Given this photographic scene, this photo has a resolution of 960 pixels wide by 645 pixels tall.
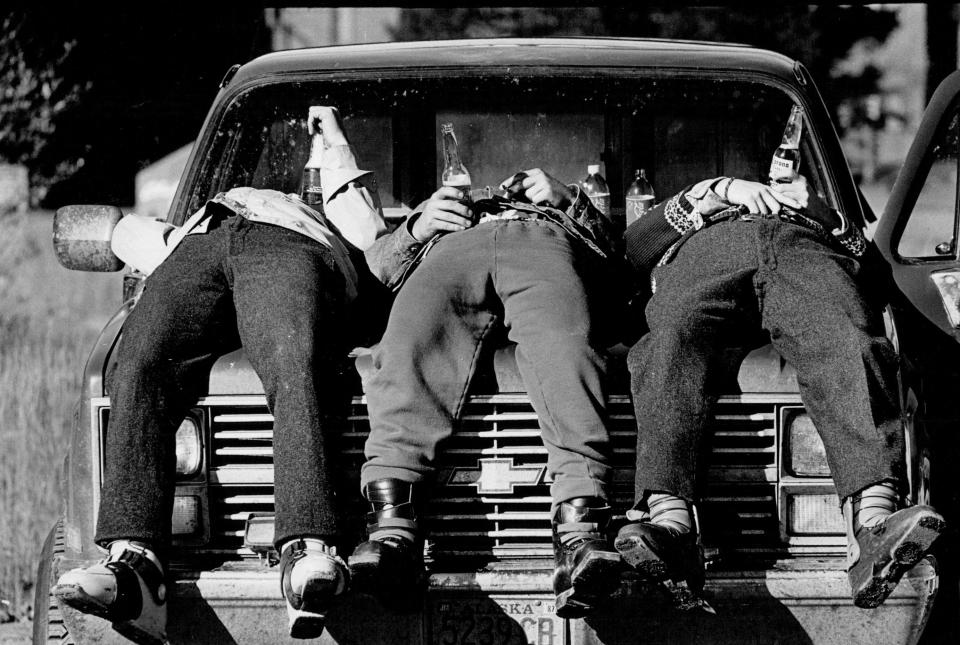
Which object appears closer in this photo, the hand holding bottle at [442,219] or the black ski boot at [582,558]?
the black ski boot at [582,558]

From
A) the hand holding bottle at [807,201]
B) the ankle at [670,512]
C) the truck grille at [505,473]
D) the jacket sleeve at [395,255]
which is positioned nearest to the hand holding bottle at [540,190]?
the jacket sleeve at [395,255]

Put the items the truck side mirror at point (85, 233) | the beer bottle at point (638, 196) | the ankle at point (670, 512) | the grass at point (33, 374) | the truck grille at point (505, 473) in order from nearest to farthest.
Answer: the ankle at point (670, 512)
the truck grille at point (505, 473)
the truck side mirror at point (85, 233)
the beer bottle at point (638, 196)
the grass at point (33, 374)

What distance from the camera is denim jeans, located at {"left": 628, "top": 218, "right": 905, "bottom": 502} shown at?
3.16 m

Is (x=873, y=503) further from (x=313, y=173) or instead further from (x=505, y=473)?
(x=313, y=173)

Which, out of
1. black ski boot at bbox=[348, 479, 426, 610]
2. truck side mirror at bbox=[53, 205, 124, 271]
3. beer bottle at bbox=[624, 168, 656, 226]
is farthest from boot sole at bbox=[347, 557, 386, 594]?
beer bottle at bbox=[624, 168, 656, 226]

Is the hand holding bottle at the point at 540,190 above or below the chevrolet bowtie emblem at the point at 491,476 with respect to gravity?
above

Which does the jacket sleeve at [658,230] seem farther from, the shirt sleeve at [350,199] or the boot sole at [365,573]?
the boot sole at [365,573]

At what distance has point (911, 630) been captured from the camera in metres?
3.23

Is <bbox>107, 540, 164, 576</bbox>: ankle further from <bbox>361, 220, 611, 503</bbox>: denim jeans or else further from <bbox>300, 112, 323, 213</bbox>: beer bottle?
<bbox>300, 112, 323, 213</bbox>: beer bottle

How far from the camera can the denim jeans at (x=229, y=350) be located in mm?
3156

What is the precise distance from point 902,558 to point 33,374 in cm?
566

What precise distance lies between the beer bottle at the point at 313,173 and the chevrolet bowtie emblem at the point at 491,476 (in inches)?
52.7

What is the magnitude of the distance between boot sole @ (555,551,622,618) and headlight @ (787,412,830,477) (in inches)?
24.9

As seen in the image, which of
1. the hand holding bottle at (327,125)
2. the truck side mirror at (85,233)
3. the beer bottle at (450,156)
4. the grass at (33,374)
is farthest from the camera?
the grass at (33,374)
